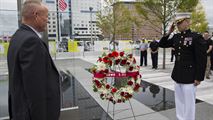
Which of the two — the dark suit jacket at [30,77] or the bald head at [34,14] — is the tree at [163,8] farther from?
the dark suit jacket at [30,77]

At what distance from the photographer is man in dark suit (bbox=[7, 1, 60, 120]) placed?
1672 mm

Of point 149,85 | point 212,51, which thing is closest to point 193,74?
point 149,85

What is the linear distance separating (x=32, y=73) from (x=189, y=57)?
2.69 meters

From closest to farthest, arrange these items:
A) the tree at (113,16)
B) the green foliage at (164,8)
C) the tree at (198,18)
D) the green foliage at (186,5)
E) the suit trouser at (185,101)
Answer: the suit trouser at (185,101) → the green foliage at (186,5) → the green foliage at (164,8) → the tree at (198,18) → the tree at (113,16)

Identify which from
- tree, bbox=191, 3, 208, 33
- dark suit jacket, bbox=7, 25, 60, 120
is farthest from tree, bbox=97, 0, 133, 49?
dark suit jacket, bbox=7, 25, 60, 120

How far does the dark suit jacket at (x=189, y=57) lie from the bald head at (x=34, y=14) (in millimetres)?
2464

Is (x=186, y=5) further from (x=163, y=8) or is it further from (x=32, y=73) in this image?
(x=32, y=73)

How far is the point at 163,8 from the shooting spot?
11.2 metres

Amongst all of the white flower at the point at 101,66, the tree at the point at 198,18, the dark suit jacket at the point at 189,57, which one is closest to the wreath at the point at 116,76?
the white flower at the point at 101,66

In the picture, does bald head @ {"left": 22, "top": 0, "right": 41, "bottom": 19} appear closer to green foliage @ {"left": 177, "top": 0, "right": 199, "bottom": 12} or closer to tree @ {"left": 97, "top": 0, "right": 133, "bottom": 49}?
green foliage @ {"left": 177, "top": 0, "right": 199, "bottom": 12}

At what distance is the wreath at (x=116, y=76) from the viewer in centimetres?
383

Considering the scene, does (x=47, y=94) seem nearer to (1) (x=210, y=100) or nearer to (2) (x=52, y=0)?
(2) (x=52, y=0)

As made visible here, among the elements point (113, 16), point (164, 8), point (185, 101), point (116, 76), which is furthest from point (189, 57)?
point (113, 16)

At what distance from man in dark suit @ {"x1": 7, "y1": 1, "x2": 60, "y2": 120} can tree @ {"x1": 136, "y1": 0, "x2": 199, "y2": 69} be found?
9.88 meters
